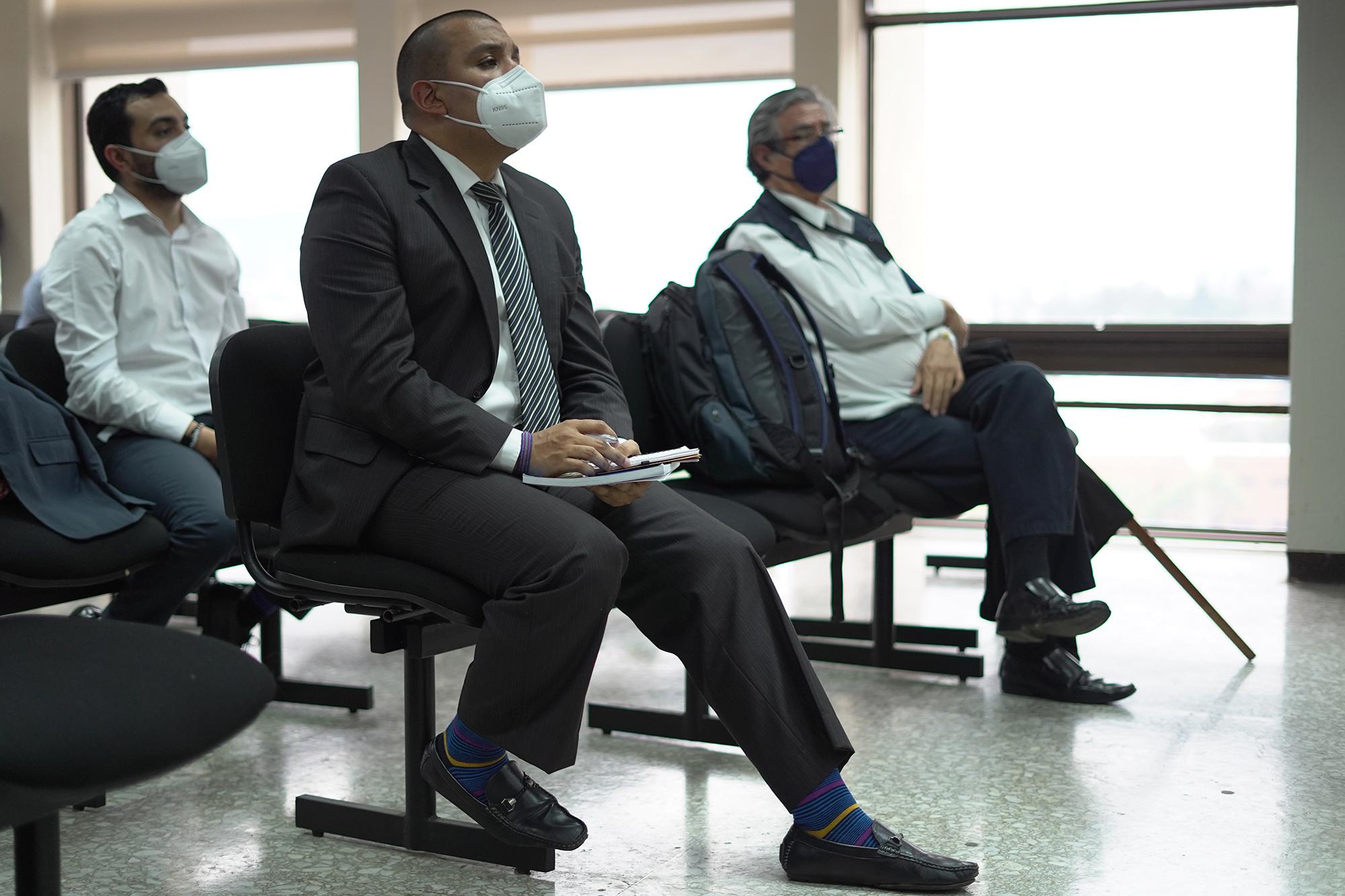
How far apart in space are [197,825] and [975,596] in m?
2.64

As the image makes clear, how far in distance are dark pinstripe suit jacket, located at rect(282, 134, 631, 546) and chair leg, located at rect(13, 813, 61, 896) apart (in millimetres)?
711

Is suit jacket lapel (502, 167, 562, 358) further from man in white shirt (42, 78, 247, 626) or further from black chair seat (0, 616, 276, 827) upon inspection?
black chair seat (0, 616, 276, 827)

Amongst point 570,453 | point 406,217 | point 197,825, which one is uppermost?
point 406,217

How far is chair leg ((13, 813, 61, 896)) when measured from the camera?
127 centimetres

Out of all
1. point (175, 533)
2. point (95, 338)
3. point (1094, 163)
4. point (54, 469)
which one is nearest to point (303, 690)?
point (175, 533)

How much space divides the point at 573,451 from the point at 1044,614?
128cm

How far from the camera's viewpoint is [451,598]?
1.87m

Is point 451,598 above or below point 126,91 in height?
below

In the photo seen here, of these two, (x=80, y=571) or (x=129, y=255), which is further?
(x=129, y=255)

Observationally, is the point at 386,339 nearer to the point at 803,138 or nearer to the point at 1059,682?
the point at 803,138

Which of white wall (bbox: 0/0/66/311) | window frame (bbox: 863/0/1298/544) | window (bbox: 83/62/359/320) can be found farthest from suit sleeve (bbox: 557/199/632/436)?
white wall (bbox: 0/0/66/311)

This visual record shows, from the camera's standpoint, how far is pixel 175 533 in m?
2.56

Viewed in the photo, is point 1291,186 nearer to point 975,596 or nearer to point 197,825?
point 975,596

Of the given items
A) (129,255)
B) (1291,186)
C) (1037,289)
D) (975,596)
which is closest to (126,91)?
(129,255)
